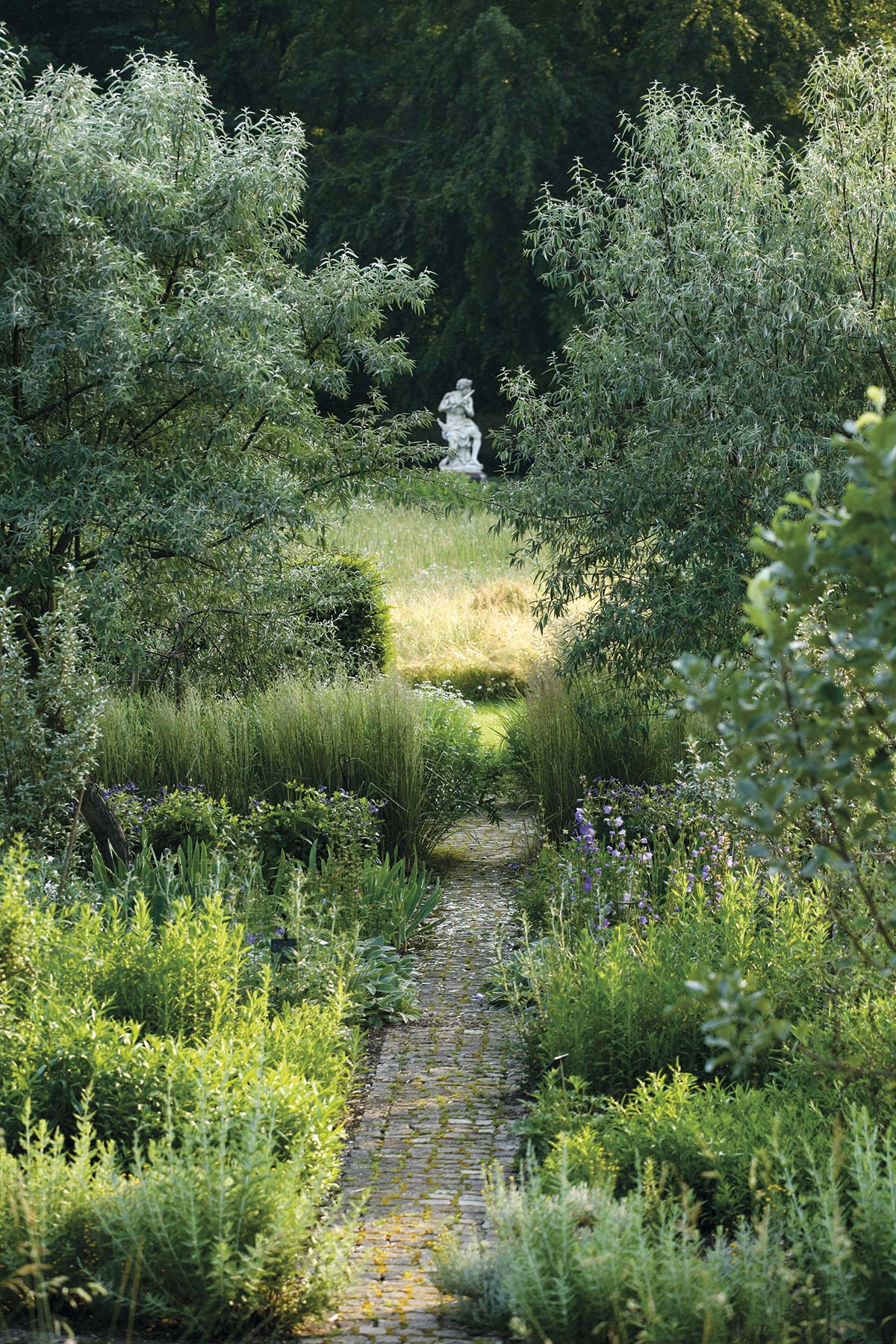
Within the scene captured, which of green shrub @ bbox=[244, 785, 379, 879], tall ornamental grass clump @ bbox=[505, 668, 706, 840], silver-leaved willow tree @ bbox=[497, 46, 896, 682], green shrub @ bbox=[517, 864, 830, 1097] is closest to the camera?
green shrub @ bbox=[517, 864, 830, 1097]

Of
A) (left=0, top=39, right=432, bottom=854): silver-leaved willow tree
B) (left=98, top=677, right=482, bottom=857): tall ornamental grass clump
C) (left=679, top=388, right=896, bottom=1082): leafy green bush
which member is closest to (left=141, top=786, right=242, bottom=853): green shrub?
(left=98, top=677, right=482, bottom=857): tall ornamental grass clump

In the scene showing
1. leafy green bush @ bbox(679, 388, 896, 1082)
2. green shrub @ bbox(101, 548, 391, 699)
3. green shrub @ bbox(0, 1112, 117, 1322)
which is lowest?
green shrub @ bbox(0, 1112, 117, 1322)

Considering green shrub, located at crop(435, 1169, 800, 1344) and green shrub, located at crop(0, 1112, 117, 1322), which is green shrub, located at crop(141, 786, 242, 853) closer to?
green shrub, located at crop(0, 1112, 117, 1322)

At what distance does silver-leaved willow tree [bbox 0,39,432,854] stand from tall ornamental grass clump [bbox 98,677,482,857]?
80 cm

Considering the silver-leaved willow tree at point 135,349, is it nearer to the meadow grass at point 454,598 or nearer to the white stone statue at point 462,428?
the meadow grass at point 454,598

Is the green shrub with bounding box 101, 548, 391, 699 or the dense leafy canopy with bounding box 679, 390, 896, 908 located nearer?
the dense leafy canopy with bounding box 679, 390, 896, 908

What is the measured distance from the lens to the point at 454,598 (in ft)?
52.5

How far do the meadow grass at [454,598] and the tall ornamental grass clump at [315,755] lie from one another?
1875 millimetres

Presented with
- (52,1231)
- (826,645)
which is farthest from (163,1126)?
(826,645)

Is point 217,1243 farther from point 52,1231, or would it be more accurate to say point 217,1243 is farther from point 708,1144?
point 708,1144

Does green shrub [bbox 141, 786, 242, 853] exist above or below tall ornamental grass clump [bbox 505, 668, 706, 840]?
below

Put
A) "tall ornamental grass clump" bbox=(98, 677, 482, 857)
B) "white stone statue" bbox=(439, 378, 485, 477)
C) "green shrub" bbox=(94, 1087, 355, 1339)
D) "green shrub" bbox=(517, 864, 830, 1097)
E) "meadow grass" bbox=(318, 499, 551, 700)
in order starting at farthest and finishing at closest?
"white stone statue" bbox=(439, 378, 485, 477), "meadow grass" bbox=(318, 499, 551, 700), "tall ornamental grass clump" bbox=(98, 677, 482, 857), "green shrub" bbox=(517, 864, 830, 1097), "green shrub" bbox=(94, 1087, 355, 1339)

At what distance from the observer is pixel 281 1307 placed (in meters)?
3.00

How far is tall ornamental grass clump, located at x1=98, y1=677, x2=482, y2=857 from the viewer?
24.7 ft
